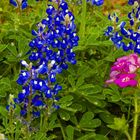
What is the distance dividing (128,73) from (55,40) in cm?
61

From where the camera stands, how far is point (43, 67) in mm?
2822

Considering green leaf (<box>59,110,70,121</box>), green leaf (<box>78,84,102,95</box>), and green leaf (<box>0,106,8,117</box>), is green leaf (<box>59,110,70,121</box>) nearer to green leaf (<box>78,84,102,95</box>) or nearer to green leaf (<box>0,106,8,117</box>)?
green leaf (<box>78,84,102,95</box>)

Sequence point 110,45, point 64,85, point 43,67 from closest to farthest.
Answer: point 43,67, point 64,85, point 110,45

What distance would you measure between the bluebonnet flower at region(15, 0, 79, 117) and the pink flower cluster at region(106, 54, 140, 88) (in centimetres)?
31

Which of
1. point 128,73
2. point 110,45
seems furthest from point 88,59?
point 128,73

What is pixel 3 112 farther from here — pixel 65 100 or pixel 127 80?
pixel 127 80

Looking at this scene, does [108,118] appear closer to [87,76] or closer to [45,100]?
[87,76]

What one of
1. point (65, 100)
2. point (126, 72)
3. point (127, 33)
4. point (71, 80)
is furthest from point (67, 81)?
point (126, 72)

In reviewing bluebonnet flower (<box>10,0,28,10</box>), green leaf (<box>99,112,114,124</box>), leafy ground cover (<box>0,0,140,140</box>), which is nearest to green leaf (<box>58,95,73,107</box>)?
leafy ground cover (<box>0,0,140,140</box>)

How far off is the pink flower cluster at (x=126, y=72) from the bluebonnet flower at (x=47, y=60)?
31 centimetres

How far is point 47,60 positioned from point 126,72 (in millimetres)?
542

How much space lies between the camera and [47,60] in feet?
10.6

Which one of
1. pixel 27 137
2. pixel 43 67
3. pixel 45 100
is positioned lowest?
pixel 27 137

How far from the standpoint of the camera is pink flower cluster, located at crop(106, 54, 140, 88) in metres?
2.86
